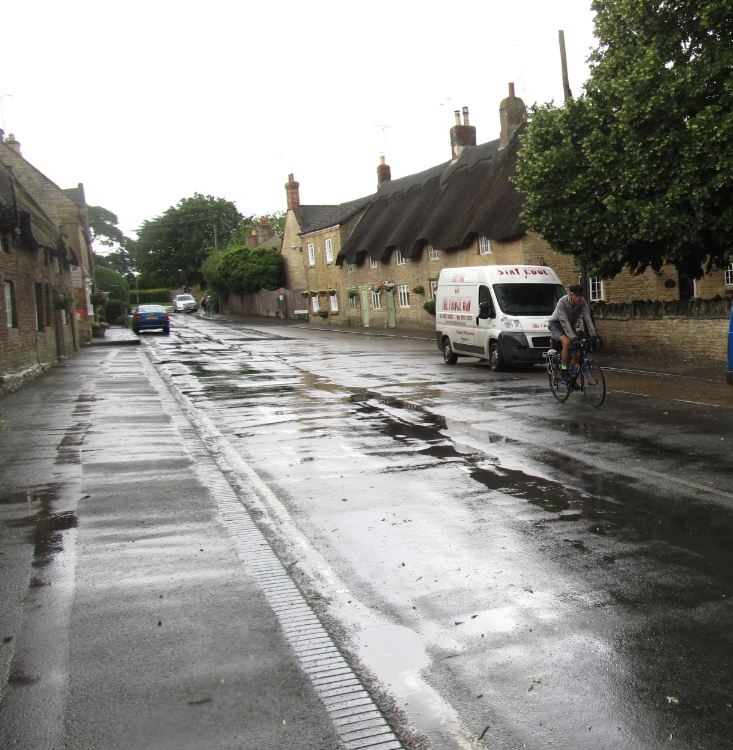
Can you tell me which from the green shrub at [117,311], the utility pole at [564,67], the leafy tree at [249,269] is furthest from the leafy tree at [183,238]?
the utility pole at [564,67]

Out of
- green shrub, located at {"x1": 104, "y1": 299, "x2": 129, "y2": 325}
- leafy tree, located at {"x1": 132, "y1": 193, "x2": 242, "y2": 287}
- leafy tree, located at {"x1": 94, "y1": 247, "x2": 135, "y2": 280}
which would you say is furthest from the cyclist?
leafy tree, located at {"x1": 94, "y1": 247, "x2": 135, "y2": 280}

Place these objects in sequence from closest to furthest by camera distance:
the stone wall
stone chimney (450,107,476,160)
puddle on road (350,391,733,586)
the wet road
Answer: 1. the wet road
2. puddle on road (350,391,733,586)
3. the stone wall
4. stone chimney (450,107,476,160)

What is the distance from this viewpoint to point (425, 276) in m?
40.7

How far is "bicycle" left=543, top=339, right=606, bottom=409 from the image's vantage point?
42.8ft

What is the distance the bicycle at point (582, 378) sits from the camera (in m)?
13.0

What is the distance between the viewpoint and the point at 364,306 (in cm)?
4888

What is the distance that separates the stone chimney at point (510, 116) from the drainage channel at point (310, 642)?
30.3 m

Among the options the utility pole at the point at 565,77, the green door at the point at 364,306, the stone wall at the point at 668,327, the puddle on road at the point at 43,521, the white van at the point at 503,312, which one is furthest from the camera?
the green door at the point at 364,306

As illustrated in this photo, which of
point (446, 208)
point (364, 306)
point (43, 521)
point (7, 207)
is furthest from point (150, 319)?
point (43, 521)

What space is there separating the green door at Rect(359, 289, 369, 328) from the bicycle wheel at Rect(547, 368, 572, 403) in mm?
34846

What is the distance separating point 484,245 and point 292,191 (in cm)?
2847

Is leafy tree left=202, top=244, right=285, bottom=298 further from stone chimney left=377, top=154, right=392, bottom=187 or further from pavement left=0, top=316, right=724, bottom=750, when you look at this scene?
pavement left=0, top=316, right=724, bottom=750

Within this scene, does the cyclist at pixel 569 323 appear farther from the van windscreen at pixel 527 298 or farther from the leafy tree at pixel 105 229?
the leafy tree at pixel 105 229

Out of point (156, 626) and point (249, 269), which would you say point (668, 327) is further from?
point (249, 269)
